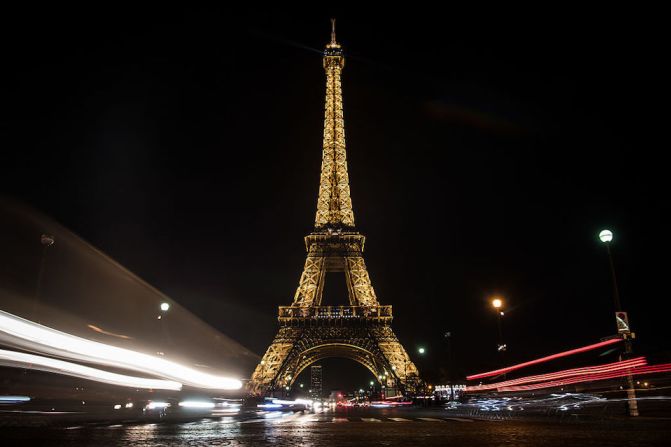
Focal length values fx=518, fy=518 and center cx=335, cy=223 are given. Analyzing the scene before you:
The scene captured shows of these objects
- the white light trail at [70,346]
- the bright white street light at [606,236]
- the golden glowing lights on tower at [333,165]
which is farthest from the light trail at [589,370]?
the golden glowing lights on tower at [333,165]

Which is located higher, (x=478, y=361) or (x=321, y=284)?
(x=321, y=284)

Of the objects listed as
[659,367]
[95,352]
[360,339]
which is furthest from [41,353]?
[360,339]

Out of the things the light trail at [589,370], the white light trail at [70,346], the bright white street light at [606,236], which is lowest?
the light trail at [589,370]

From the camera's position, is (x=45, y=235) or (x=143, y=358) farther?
(x=45, y=235)

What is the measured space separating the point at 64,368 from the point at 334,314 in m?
41.9

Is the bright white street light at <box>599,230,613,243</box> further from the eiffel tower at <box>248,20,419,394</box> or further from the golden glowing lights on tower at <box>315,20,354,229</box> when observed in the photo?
the golden glowing lights on tower at <box>315,20,354,229</box>

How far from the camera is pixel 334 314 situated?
2219 inches

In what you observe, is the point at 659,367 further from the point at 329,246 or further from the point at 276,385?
the point at 329,246

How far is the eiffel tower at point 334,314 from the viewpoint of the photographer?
53.1 m

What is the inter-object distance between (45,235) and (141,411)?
1412 cm

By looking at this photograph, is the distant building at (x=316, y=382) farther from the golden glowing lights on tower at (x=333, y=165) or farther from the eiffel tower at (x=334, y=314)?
the golden glowing lights on tower at (x=333, y=165)

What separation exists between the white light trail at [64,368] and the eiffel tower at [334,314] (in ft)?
105

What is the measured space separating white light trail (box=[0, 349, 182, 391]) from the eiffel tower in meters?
31.9

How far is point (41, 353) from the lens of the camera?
47.4ft
